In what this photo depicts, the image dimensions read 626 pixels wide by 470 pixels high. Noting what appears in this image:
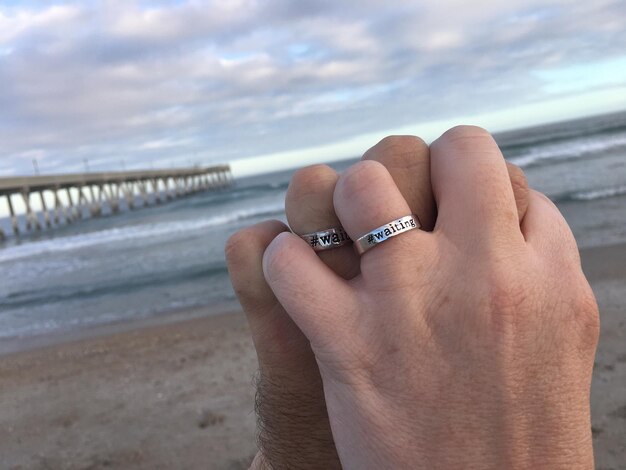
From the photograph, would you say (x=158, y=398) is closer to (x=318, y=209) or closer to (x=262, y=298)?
(x=262, y=298)

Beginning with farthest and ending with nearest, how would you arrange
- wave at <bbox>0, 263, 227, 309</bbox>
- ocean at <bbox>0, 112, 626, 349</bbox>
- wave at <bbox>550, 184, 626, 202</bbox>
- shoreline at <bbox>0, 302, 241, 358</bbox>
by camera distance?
wave at <bbox>550, 184, 626, 202</bbox>
wave at <bbox>0, 263, 227, 309</bbox>
ocean at <bbox>0, 112, 626, 349</bbox>
shoreline at <bbox>0, 302, 241, 358</bbox>

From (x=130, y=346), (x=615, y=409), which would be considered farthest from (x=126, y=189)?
(x=615, y=409)

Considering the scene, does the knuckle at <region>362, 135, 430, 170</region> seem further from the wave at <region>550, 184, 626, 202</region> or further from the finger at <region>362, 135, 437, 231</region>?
the wave at <region>550, 184, 626, 202</region>

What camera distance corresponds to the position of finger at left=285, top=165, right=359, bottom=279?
809 mm

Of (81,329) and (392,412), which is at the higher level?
(392,412)

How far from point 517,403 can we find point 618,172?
16.6 m

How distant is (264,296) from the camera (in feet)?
3.04

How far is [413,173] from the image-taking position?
2.73ft

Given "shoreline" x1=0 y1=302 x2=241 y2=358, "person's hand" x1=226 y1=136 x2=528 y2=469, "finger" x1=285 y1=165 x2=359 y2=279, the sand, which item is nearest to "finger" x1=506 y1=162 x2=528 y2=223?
"person's hand" x1=226 y1=136 x2=528 y2=469

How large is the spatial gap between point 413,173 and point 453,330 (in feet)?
0.90

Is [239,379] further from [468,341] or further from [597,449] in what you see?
[468,341]

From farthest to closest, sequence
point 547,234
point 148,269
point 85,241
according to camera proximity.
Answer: point 85,241 → point 148,269 → point 547,234

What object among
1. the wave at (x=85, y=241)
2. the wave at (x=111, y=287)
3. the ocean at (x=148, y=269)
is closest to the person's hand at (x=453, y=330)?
the ocean at (x=148, y=269)

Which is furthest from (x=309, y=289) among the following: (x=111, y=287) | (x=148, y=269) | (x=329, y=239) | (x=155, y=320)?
(x=148, y=269)
